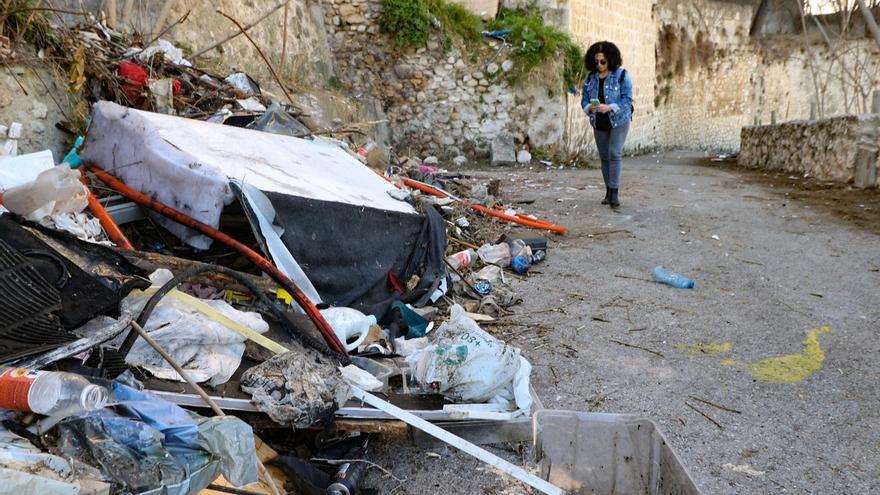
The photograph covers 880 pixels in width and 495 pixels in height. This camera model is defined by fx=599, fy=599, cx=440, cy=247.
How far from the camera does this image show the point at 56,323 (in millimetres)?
1812

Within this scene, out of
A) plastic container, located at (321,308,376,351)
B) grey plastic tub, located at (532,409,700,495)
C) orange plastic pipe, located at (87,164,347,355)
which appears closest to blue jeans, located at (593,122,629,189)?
plastic container, located at (321,308,376,351)

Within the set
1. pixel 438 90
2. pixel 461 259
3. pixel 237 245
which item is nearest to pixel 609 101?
pixel 461 259

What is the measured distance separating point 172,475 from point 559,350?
2097 millimetres

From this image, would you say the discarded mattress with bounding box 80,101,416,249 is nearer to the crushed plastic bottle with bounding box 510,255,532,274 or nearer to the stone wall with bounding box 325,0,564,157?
the crushed plastic bottle with bounding box 510,255,532,274

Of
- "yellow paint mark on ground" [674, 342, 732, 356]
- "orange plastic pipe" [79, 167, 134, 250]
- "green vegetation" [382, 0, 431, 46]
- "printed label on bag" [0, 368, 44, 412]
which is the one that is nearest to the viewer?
"printed label on bag" [0, 368, 44, 412]

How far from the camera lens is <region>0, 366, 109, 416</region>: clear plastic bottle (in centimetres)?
143

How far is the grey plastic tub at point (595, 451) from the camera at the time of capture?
2.06 m

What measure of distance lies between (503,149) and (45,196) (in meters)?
9.83

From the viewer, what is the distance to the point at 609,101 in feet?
21.5

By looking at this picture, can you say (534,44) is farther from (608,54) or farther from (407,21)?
(608,54)

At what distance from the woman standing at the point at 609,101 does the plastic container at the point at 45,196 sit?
5.14m

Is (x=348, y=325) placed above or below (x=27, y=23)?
below

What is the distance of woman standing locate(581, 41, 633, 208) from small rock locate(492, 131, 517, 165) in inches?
197

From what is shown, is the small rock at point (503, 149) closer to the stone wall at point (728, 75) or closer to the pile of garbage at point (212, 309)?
the pile of garbage at point (212, 309)
